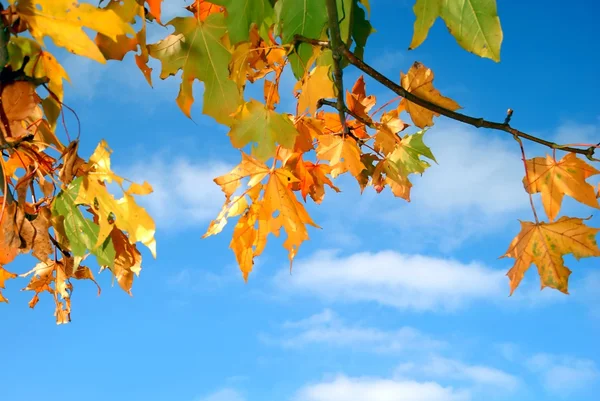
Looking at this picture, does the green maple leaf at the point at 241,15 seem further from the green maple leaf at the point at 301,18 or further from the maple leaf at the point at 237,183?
the maple leaf at the point at 237,183

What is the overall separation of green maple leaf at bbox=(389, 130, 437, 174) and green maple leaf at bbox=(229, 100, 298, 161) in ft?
1.67

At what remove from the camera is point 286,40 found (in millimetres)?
1311

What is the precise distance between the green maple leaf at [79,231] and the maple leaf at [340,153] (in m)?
0.69

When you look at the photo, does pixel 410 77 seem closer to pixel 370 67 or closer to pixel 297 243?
pixel 370 67

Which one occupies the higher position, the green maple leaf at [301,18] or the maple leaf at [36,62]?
the green maple leaf at [301,18]

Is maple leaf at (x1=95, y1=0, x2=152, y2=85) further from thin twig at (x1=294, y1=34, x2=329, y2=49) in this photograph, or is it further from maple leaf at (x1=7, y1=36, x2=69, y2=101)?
thin twig at (x1=294, y1=34, x2=329, y2=49)

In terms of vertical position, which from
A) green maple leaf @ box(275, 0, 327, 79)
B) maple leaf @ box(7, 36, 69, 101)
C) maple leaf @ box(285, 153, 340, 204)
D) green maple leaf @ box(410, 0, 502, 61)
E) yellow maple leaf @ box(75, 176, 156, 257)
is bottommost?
yellow maple leaf @ box(75, 176, 156, 257)

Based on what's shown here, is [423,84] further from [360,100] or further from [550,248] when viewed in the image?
[550,248]

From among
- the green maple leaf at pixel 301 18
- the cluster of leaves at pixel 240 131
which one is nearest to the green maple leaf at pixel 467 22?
the cluster of leaves at pixel 240 131

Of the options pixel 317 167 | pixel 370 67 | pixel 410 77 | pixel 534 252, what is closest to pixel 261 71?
pixel 317 167

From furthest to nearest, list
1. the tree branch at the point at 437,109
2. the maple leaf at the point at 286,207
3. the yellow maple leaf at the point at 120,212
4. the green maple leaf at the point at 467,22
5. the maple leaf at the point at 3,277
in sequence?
the maple leaf at the point at 3,277 < the maple leaf at the point at 286,207 < the tree branch at the point at 437,109 < the yellow maple leaf at the point at 120,212 < the green maple leaf at the point at 467,22

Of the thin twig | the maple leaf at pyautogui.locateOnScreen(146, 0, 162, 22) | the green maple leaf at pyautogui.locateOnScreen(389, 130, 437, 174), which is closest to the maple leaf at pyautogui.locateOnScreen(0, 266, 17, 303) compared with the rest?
the maple leaf at pyautogui.locateOnScreen(146, 0, 162, 22)

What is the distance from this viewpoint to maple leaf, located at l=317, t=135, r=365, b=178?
168 centimetres

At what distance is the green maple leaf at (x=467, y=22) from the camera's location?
1027 mm
